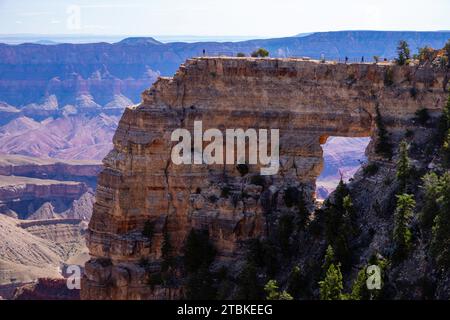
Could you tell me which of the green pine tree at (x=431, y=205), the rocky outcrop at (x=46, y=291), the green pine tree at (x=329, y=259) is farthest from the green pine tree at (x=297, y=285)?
the rocky outcrop at (x=46, y=291)

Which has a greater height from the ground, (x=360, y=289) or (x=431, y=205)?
(x=431, y=205)

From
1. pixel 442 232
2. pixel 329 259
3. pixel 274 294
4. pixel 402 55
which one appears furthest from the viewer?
pixel 402 55

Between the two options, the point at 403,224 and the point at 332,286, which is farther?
the point at 403,224

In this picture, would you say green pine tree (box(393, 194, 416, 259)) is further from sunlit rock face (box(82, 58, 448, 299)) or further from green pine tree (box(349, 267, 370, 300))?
sunlit rock face (box(82, 58, 448, 299))

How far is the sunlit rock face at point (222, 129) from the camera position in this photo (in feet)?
215

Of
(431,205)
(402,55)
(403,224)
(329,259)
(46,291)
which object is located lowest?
(46,291)

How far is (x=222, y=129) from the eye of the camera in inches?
2665

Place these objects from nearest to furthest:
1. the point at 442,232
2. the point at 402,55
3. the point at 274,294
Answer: the point at 442,232
the point at 274,294
the point at 402,55

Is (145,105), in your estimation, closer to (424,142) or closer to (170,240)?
(170,240)

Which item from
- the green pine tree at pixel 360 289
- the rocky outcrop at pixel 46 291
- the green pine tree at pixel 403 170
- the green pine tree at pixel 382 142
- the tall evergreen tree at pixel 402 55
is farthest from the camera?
the rocky outcrop at pixel 46 291

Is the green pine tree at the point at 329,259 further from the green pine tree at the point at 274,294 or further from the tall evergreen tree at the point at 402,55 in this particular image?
the tall evergreen tree at the point at 402,55

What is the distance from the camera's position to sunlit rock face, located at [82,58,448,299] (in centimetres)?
6556

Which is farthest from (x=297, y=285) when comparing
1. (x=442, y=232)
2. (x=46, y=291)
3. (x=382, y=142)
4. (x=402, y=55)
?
(x=46, y=291)

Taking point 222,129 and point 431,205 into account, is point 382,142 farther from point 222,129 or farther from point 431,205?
point 431,205
